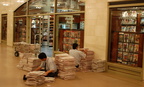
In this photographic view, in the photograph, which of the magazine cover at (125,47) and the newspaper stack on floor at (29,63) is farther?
the magazine cover at (125,47)

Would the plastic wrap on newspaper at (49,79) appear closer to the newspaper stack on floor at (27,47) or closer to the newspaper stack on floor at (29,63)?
the newspaper stack on floor at (29,63)

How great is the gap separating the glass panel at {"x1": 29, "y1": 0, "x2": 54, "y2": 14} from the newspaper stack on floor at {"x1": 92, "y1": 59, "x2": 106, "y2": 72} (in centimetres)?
487

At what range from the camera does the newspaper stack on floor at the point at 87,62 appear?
27.0 feet

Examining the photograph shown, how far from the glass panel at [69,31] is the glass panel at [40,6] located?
3.99 ft

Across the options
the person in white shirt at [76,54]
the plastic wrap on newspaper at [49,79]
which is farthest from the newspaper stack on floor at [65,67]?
the person in white shirt at [76,54]

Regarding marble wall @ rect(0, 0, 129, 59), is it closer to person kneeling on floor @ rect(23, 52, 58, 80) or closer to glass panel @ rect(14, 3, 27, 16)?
person kneeling on floor @ rect(23, 52, 58, 80)

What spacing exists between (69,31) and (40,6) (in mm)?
3569

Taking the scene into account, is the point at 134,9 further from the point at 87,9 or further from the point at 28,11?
the point at 28,11

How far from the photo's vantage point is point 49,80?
6.45 metres

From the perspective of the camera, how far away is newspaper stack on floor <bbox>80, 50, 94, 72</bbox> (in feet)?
27.0

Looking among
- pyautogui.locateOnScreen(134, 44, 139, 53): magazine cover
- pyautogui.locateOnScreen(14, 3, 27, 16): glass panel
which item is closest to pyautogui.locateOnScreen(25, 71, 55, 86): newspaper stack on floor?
pyautogui.locateOnScreen(134, 44, 139, 53): magazine cover

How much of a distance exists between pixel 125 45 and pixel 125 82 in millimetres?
1744

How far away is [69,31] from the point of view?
416 inches

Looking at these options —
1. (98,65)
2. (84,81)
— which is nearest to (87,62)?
(98,65)
